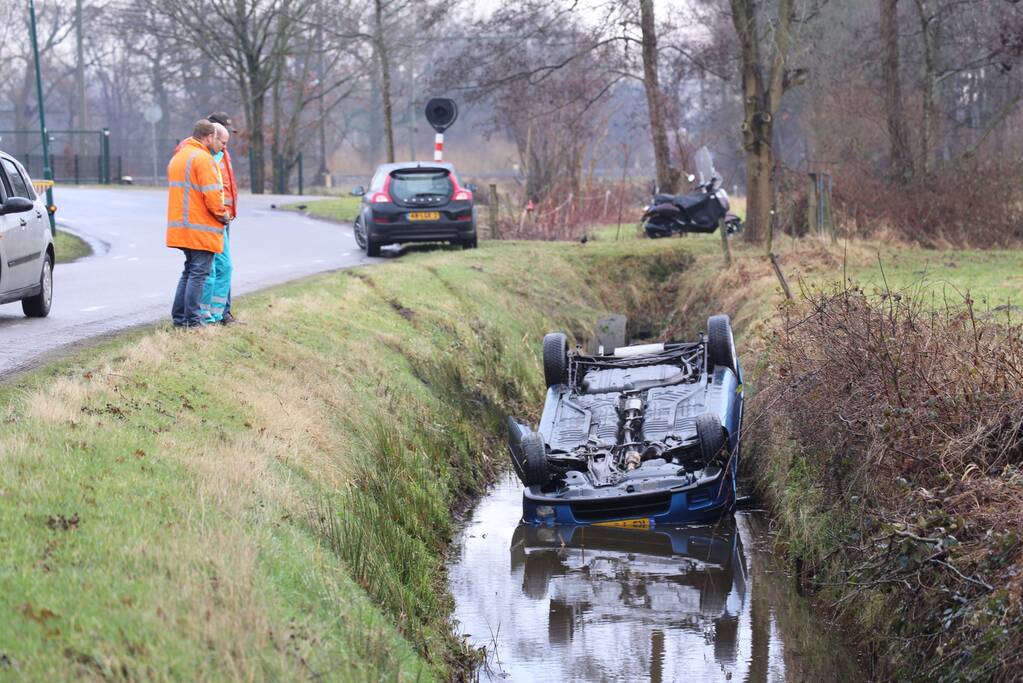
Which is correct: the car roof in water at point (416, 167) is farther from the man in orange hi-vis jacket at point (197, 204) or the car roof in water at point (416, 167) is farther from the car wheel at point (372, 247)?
the man in orange hi-vis jacket at point (197, 204)

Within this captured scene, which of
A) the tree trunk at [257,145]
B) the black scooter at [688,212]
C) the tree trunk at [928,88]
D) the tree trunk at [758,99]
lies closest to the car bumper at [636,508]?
the tree trunk at [758,99]

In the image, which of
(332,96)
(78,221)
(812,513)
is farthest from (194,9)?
(812,513)

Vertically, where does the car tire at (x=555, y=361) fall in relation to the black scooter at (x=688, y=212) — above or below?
below

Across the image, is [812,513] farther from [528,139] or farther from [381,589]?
[528,139]

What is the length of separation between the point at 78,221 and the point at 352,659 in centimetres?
2721

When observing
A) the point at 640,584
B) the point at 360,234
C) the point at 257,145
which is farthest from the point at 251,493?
the point at 257,145

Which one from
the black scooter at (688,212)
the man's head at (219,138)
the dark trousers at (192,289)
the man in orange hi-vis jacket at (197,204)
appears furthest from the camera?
the black scooter at (688,212)

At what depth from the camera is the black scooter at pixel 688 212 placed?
25.4 meters

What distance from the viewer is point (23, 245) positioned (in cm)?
1227

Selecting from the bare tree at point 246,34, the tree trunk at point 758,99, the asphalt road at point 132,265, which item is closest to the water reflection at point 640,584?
the asphalt road at point 132,265

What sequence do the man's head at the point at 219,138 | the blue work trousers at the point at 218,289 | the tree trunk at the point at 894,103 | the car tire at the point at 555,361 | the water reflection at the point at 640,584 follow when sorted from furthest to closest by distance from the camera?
the tree trunk at the point at 894,103, the car tire at the point at 555,361, the blue work trousers at the point at 218,289, the man's head at the point at 219,138, the water reflection at the point at 640,584

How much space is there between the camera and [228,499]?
22.5 feet

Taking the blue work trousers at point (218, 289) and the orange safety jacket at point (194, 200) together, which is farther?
the blue work trousers at point (218, 289)

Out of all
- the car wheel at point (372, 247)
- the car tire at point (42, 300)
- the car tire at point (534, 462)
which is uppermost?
the car wheel at point (372, 247)
